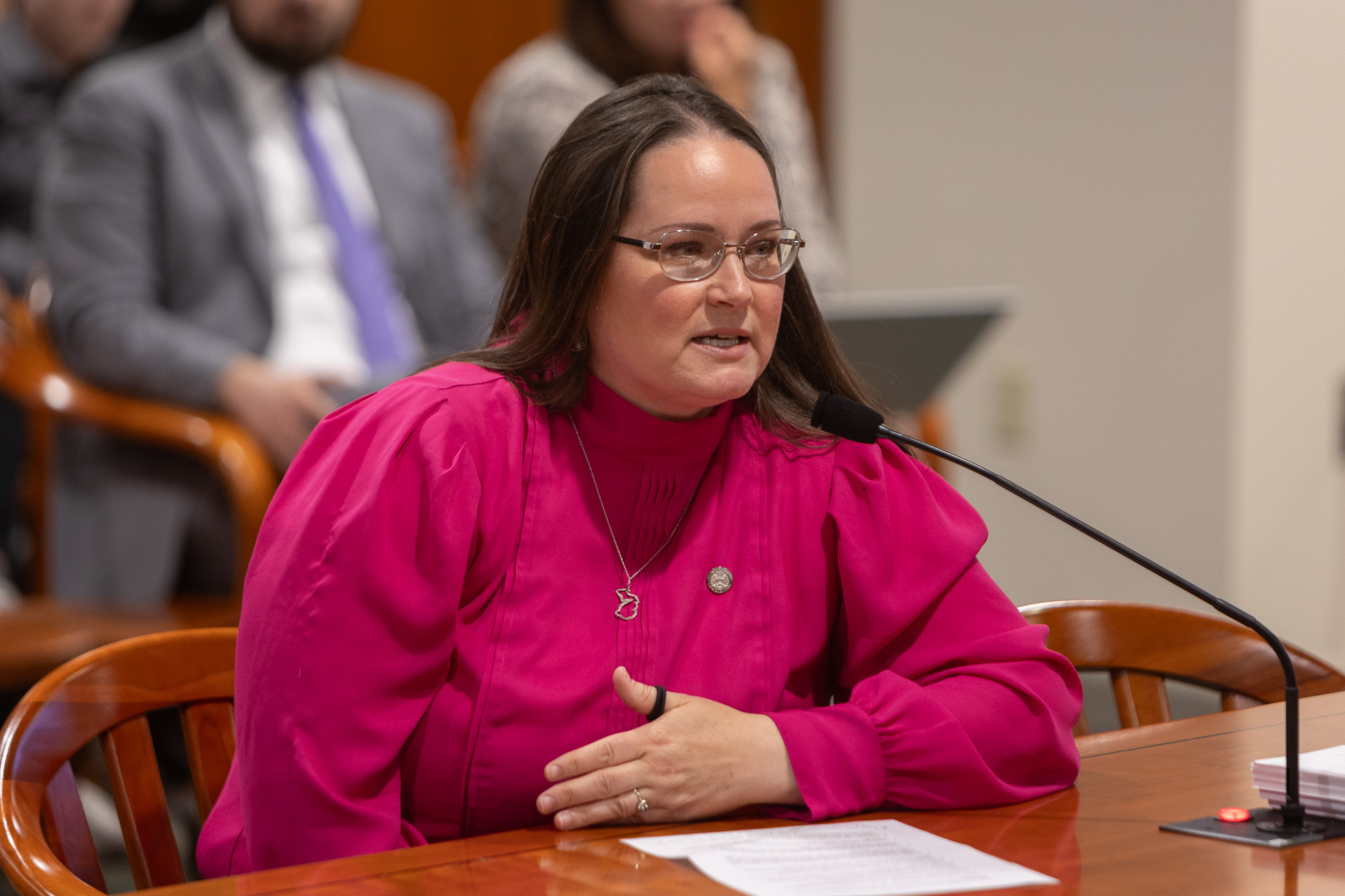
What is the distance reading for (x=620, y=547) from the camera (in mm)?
1242

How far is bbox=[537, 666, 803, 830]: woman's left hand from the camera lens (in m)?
1.04

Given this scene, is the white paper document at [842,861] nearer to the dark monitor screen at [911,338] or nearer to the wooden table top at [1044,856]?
the wooden table top at [1044,856]

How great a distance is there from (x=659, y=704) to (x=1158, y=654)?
1.95 feet

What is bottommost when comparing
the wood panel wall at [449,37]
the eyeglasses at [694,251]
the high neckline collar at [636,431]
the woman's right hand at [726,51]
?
the high neckline collar at [636,431]

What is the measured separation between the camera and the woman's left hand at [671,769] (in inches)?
41.0

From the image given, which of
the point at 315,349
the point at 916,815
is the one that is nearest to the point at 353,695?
the point at 916,815

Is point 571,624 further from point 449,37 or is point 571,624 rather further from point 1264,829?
point 449,37

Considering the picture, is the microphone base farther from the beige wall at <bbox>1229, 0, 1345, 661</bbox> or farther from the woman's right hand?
the beige wall at <bbox>1229, 0, 1345, 661</bbox>

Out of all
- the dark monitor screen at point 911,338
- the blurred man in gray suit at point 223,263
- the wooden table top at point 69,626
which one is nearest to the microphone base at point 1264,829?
the dark monitor screen at point 911,338

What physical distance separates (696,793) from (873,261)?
3.49 m

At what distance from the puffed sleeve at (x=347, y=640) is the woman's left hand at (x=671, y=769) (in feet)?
0.44

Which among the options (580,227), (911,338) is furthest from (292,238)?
(580,227)

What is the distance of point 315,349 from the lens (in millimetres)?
2631

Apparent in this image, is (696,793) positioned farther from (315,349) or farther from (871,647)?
(315,349)
